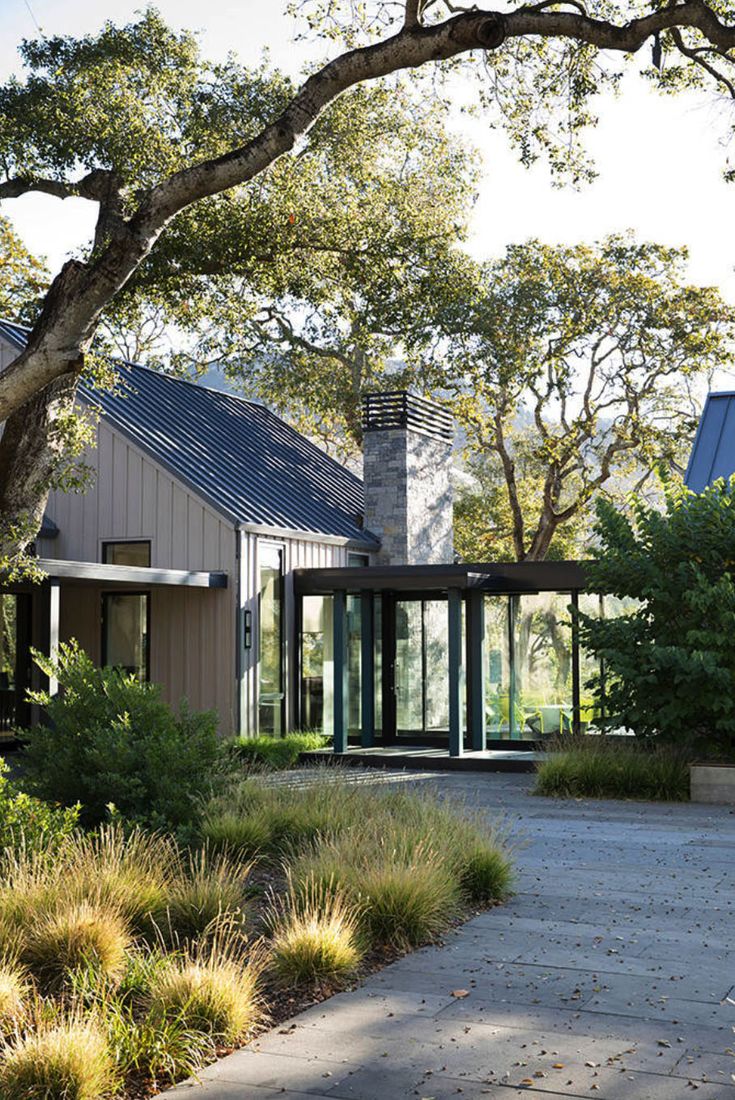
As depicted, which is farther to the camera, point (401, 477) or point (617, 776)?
point (401, 477)

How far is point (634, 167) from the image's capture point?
37.2ft

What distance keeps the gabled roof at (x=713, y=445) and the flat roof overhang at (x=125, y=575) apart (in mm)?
6776

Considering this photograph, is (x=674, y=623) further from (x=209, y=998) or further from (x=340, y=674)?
(x=209, y=998)

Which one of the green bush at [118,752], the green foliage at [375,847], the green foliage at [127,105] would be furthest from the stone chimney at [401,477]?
the green bush at [118,752]

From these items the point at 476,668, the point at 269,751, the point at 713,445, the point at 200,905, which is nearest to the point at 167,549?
the point at 269,751

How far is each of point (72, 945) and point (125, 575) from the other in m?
9.35

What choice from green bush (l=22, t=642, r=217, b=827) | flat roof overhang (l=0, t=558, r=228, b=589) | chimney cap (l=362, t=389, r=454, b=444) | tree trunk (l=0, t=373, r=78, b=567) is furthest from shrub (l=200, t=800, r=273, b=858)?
chimney cap (l=362, t=389, r=454, b=444)

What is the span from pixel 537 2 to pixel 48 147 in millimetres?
5234

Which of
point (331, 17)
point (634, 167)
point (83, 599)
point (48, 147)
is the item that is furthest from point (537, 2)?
point (83, 599)

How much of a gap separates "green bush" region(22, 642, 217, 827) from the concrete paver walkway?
251cm

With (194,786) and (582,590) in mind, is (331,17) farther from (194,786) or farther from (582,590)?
(582,590)

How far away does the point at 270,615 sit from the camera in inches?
682

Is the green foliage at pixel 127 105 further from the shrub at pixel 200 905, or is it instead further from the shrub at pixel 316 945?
the shrub at pixel 316 945

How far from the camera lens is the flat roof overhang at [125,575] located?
43.8 ft
